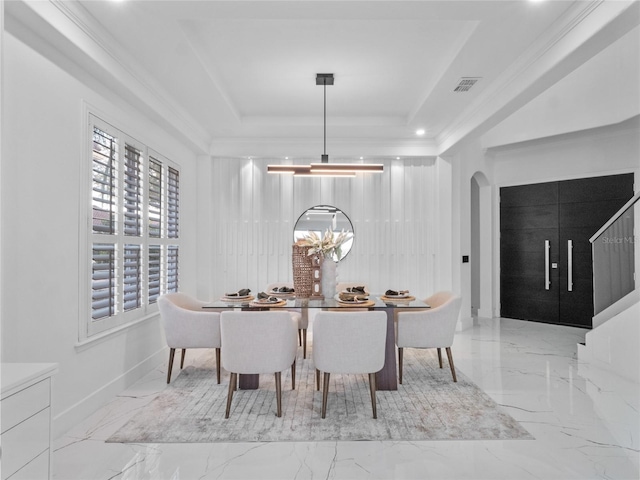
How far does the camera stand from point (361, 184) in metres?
5.88

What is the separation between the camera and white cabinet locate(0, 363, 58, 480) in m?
1.39

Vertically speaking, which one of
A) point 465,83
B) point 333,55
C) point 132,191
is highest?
point 333,55

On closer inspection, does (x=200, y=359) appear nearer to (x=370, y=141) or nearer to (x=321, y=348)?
(x=321, y=348)

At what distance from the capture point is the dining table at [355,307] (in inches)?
130

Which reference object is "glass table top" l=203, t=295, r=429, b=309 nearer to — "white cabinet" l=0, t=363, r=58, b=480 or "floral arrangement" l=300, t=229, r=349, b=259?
"floral arrangement" l=300, t=229, r=349, b=259

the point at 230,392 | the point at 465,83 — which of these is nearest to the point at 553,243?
the point at 465,83

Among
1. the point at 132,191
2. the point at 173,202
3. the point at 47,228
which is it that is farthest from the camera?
the point at 173,202

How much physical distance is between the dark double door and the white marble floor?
2987 mm

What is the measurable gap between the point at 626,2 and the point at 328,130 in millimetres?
3434

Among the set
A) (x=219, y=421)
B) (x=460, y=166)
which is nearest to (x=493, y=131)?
(x=460, y=166)

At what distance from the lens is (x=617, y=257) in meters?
4.32

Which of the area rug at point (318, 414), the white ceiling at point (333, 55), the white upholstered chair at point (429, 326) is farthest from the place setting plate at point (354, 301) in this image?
the white ceiling at point (333, 55)

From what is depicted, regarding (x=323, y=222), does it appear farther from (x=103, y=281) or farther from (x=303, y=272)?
(x=103, y=281)

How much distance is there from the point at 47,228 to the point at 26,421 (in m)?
1.47
